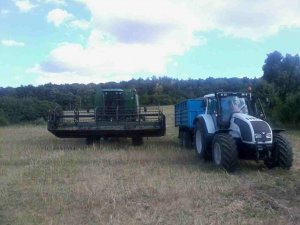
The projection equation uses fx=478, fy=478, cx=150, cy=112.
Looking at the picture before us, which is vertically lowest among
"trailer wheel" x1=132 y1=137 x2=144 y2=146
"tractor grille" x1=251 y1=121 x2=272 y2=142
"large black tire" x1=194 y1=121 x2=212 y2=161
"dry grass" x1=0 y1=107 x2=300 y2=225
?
"dry grass" x1=0 y1=107 x2=300 y2=225

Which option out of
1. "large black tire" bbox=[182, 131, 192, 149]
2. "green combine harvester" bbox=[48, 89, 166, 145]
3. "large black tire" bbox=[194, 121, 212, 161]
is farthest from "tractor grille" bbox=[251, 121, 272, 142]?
"green combine harvester" bbox=[48, 89, 166, 145]

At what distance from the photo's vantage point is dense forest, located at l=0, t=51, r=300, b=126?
37281mm

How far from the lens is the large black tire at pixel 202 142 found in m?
12.7

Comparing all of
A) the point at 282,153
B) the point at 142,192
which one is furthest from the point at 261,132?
the point at 142,192

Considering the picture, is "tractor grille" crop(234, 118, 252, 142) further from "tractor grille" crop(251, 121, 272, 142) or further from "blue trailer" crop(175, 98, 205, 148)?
"blue trailer" crop(175, 98, 205, 148)

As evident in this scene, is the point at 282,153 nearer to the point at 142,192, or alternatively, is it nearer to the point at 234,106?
the point at 234,106

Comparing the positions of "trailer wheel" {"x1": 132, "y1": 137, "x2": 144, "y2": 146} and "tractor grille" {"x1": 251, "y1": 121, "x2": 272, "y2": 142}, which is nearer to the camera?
"tractor grille" {"x1": 251, "y1": 121, "x2": 272, "y2": 142}

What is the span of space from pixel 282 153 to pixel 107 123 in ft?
25.3

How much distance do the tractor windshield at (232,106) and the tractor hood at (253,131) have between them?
891 mm

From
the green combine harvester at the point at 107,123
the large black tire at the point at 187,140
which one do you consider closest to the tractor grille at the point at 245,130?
the large black tire at the point at 187,140

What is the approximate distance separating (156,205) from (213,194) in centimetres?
130

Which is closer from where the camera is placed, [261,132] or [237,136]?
[261,132]

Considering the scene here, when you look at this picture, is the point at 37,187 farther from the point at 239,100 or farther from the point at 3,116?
the point at 3,116

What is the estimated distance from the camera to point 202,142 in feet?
42.3
